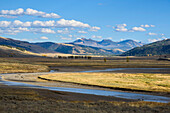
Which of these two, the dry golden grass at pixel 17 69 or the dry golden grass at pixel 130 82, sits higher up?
the dry golden grass at pixel 17 69

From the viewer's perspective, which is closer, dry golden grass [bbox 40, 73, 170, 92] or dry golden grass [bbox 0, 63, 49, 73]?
dry golden grass [bbox 40, 73, 170, 92]

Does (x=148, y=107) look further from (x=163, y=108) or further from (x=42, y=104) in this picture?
(x=42, y=104)

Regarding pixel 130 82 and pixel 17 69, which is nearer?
pixel 130 82

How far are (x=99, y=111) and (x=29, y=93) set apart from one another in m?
14.2

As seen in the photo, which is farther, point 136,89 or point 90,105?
point 136,89

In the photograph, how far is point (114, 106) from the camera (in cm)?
2880

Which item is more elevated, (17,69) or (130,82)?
(17,69)

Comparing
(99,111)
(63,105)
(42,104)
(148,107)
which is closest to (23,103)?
(42,104)

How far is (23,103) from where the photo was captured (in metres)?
29.2

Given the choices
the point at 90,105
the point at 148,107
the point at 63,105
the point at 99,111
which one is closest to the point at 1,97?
the point at 63,105

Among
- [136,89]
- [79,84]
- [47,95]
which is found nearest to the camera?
[47,95]

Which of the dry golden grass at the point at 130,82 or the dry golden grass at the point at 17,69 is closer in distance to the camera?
the dry golden grass at the point at 130,82

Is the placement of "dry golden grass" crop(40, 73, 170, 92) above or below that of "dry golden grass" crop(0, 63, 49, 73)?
below

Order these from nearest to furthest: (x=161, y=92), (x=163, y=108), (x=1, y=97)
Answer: (x=163, y=108) < (x=1, y=97) < (x=161, y=92)
